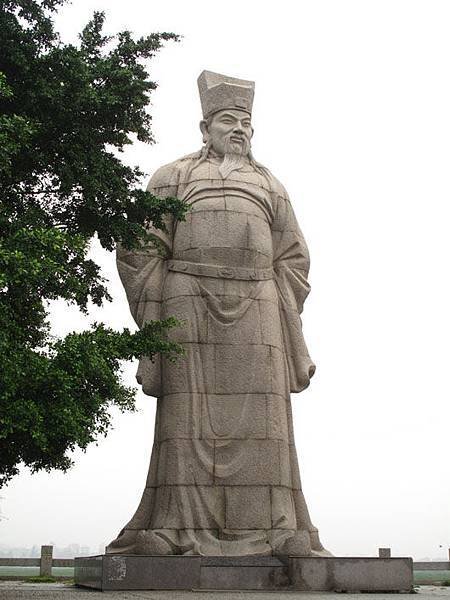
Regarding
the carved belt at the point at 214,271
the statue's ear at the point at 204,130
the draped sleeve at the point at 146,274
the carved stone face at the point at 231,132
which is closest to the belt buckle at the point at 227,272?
the carved belt at the point at 214,271

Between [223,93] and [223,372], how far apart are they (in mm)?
4590

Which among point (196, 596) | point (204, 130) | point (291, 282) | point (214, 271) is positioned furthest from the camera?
point (204, 130)

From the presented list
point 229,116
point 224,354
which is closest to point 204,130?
point 229,116

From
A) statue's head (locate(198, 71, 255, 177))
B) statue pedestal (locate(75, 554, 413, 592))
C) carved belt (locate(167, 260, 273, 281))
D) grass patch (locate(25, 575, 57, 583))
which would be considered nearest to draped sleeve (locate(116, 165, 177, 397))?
carved belt (locate(167, 260, 273, 281))

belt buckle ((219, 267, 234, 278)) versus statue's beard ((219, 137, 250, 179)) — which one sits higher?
statue's beard ((219, 137, 250, 179))

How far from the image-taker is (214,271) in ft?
43.1

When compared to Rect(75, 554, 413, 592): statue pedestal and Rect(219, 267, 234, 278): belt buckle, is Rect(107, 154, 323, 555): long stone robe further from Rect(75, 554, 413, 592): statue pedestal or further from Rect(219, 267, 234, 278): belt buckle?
Rect(75, 554, 413, 592): statue pedestal

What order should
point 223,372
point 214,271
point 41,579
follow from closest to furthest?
point 223,372 → point 214,271 → point 41,579

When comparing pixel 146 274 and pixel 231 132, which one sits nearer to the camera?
pixel 146 274

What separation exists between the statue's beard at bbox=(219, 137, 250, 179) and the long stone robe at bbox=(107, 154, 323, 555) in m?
0.14

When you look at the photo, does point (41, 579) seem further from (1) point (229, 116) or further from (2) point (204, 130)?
(1) point (229, 116)

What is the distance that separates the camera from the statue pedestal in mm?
10656

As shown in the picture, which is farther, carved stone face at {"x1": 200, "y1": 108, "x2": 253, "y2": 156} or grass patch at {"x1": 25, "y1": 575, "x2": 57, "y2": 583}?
grass patch at {"x1": 25, "y1": 575, "x2": 57, "y2": 583}

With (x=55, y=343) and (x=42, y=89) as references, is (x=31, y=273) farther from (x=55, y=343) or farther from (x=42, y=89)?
(x=42, y=89)
